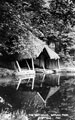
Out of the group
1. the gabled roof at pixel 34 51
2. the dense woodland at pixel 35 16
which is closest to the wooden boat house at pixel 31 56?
the gabled roof at pixel 34 51

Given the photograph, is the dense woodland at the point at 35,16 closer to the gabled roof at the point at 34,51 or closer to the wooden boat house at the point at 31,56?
the wooden boat house at the point at 31,56

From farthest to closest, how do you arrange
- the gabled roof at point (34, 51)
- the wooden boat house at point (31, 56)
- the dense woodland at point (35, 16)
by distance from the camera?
the gabled roof at point (34, 51)
the wooden boat house at point (31, 56)
the dense woodland at point (35, 16)

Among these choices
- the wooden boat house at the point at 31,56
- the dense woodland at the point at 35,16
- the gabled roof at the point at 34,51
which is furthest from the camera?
the gabled roof at the point at 34,51

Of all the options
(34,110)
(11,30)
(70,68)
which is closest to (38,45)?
(70,68)

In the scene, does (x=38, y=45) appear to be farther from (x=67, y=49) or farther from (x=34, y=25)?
(x=34, y=25)

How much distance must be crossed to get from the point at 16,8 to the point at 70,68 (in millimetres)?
24303

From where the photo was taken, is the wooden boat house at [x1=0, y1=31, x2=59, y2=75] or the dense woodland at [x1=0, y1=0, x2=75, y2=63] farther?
the wooden boat house at [x1=0, y1=31, x2=59, y2=75]

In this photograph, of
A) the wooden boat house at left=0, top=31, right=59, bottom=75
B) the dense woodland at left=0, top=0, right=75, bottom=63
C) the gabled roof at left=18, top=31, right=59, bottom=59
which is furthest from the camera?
the gabled roof at left=18, top=31, right=59, bottom=59

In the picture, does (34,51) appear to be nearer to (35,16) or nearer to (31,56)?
(31,56)

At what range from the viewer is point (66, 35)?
1211 inches

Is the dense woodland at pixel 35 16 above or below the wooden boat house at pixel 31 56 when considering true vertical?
above

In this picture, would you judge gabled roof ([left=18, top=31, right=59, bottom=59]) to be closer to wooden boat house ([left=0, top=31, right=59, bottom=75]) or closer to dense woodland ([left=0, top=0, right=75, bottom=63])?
wooden boat house ([left=0, top=31, right=59, bottom=75])

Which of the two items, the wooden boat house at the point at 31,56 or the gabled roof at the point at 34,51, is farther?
the gabled roof at the point at 34,51

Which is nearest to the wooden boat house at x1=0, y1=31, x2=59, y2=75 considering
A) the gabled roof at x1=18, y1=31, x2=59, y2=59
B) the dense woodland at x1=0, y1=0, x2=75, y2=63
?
the gabled roof at x1=18, y1=31, x2=59, y2=59
